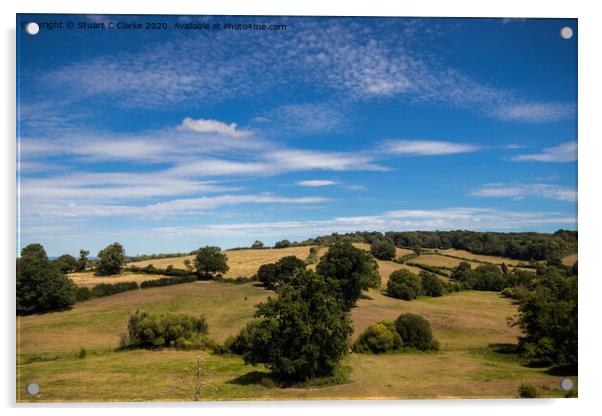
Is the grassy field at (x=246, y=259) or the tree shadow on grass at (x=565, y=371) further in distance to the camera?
the grassy field at (x=246, y=259)

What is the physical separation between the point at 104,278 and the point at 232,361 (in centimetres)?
526

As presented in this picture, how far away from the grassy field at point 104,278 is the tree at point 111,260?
0.31 metres

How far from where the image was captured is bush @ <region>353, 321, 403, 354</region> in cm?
1259

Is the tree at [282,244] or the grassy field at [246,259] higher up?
the tree at [282,244]

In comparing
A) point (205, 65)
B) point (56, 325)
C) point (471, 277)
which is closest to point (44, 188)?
point (56, 325)

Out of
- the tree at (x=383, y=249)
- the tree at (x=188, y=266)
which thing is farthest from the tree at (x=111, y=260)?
the tree at (x=383, y=249)

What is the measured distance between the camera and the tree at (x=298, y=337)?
33.2 ft

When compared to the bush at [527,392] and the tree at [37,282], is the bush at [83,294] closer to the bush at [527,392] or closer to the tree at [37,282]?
the tree at [37,282]

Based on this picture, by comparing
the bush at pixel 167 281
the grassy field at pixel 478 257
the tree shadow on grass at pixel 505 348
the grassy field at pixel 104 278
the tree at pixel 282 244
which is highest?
the tree at pixel 282 244

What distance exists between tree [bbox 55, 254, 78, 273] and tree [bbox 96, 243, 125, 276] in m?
0.71

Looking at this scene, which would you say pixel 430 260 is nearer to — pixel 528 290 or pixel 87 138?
pixel 528 290

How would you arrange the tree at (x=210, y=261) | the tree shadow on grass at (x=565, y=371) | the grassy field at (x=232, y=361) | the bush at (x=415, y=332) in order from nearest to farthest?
the grassy field at (x=232, y=361)
the tree shadow on grass at (x=565, y=371)
the bush at (x=415, y=332)
the tree at (x=210, y=261)

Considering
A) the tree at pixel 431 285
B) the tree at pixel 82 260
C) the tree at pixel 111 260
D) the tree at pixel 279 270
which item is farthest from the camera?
the tree at pixel 431 285

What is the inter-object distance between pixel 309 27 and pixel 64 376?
434 inches
